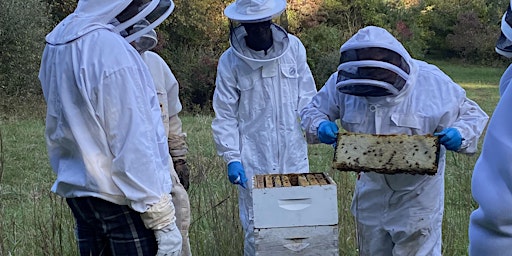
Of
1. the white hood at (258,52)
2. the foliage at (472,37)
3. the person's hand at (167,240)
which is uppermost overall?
the white hood at (258,52)

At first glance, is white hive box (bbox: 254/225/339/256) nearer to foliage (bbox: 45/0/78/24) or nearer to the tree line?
the tree line

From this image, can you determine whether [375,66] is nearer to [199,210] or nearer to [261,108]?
[261,108]

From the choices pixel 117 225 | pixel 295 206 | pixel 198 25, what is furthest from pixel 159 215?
pixel 198 25

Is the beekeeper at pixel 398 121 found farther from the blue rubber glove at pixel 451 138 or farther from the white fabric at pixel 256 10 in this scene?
the white fabric at pixel 256 10

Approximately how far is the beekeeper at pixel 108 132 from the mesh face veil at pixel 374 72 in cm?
99

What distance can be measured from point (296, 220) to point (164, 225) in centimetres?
63

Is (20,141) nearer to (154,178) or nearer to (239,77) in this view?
(239,77)

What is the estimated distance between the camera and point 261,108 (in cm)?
366

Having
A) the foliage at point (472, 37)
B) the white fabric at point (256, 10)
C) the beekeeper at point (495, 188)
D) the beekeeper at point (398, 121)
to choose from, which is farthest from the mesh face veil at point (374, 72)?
the foliage at point (472, 37)

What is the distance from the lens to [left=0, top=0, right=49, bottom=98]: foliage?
41.7ft

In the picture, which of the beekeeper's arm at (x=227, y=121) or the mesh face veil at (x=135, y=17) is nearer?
the mesh face veil at (x=135, y=17)

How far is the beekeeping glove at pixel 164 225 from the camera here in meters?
2.23

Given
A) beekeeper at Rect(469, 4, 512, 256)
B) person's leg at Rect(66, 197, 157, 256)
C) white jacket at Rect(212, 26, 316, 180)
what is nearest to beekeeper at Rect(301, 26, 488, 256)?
white jacket at Rect(212, 26, 316, 180)

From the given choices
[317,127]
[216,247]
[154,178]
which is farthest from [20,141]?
[154,178]
